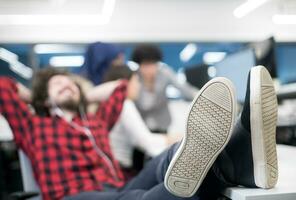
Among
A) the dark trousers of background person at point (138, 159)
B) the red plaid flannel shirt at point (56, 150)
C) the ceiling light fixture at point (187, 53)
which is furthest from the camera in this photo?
the ceiling light fixture at point (187, 53)

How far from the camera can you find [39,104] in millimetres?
2035

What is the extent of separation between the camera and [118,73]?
2.51 metres

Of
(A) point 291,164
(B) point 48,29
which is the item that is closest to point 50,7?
(B) point 48,29

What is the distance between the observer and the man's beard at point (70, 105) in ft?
6.50

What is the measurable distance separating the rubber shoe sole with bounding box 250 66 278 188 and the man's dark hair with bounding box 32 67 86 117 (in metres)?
1.32

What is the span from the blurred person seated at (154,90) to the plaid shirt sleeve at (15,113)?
3.49ft

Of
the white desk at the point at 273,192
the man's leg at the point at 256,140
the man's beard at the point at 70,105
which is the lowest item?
the white desk at the point at 273,192

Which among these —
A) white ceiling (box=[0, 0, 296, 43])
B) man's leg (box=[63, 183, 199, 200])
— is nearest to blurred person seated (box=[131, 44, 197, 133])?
man's leg (box=[63, 183, 199, 200])

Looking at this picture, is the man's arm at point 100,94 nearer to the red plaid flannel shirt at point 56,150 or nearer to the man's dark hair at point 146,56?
the red plaid flannel shirt at point 56,150

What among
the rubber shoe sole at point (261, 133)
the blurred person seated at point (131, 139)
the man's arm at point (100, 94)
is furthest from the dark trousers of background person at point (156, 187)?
the man's arm at point (100, 94)

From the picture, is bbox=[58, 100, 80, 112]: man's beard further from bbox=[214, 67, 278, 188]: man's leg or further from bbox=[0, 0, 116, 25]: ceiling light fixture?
bbox=[0, 0, 116, 25]: ceiling light fixture

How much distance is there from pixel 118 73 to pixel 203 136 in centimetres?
163

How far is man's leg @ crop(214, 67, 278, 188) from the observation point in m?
0.89

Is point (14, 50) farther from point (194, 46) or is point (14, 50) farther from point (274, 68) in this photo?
point (274, 68)
